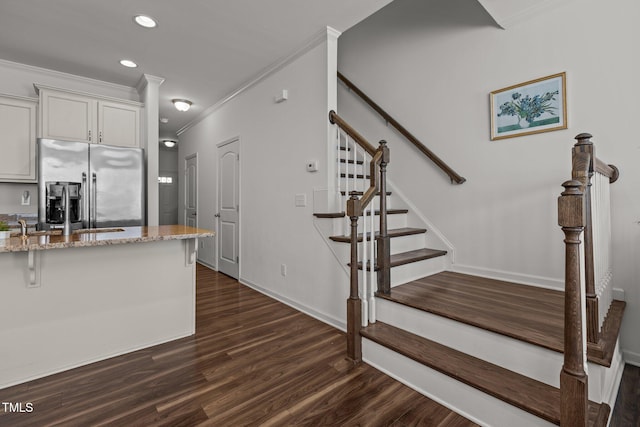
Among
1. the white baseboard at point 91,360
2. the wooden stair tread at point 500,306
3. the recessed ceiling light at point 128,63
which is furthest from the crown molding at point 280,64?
the white baseboard at point 91,360

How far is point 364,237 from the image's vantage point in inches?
90.4

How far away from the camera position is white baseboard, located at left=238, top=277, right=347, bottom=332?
2.77m

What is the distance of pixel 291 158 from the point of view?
338 centimetres

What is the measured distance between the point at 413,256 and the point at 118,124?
3845 mm

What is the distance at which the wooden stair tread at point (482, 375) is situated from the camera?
140 centimetres

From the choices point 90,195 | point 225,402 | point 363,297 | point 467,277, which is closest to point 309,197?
point 363,297

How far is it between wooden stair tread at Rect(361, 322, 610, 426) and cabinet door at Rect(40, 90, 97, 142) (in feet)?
12.7

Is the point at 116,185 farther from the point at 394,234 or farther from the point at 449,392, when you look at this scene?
the point at 449,392

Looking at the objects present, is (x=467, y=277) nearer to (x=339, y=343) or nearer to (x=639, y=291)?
(x=639, y=291)

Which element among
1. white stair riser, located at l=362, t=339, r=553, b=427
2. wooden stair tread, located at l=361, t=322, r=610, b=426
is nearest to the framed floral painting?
wooden stair tread, located at l=361, t=322, r=610, b=426

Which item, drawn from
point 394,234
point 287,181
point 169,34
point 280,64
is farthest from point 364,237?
point 169,34

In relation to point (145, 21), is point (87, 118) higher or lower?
lower

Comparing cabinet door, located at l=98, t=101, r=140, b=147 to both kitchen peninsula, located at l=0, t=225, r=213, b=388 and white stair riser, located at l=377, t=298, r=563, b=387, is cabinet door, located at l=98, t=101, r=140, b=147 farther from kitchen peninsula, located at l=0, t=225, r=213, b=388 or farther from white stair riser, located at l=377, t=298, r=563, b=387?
white stair riser, located at l=377, t=298, r=563, b=387

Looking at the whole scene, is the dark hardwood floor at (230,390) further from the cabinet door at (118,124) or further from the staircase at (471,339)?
the cabinet door at (118,124)
